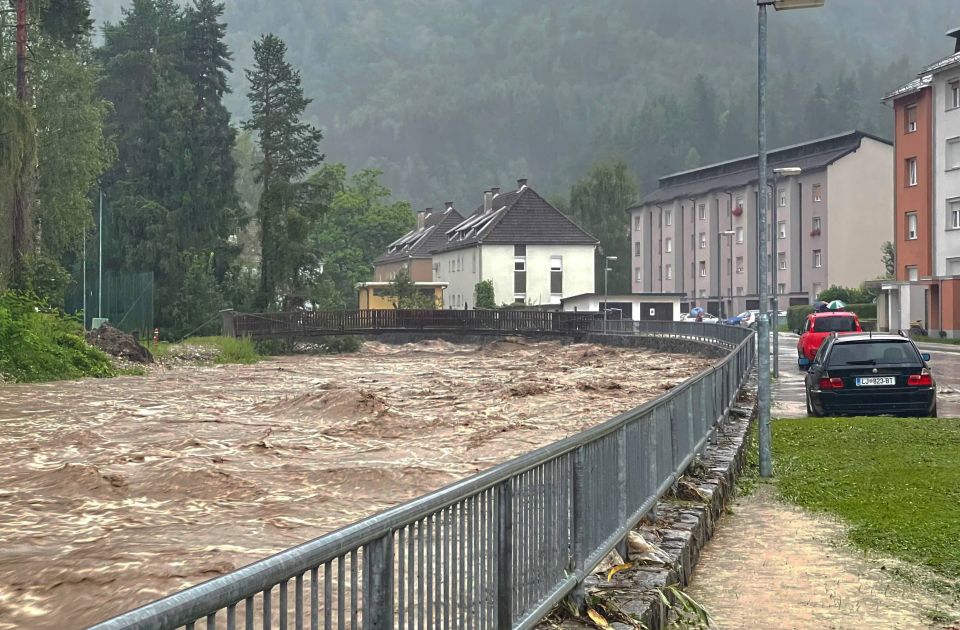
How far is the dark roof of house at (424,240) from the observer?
117938mm

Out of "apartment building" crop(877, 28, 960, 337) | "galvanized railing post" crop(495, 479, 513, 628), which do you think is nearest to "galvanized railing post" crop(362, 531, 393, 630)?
"galvanized railing post" crop(495, 479, 513, 628)

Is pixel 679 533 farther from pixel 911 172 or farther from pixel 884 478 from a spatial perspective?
pixel 911 172

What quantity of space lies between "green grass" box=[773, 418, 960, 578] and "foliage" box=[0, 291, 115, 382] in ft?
80.1

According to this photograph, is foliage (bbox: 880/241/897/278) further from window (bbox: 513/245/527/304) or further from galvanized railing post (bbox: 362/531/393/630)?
galvanized railing post (bbox: 362/531/393/630)

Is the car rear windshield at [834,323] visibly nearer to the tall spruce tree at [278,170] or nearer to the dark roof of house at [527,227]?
the tall spruce tree at [278,170]

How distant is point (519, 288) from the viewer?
101875mm

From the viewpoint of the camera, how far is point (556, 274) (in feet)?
339

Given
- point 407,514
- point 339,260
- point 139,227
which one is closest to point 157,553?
point 407,514

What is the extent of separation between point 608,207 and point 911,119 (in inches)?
2668

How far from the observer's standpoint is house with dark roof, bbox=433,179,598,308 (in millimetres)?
101062

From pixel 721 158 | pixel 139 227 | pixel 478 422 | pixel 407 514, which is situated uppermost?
pixel 721 158

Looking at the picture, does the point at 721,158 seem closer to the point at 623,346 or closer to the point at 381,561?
the point at 623,346

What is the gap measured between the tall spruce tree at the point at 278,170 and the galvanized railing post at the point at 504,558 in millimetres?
64219

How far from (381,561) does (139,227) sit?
221 ft
